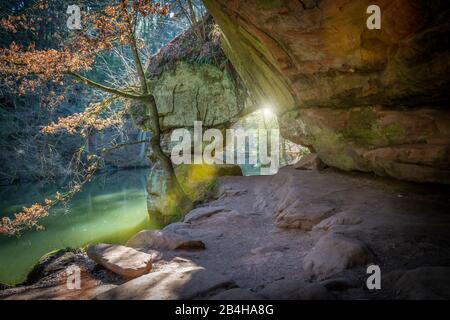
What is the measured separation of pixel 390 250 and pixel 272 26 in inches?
147

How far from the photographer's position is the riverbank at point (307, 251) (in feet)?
8.14

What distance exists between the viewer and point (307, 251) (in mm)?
4059

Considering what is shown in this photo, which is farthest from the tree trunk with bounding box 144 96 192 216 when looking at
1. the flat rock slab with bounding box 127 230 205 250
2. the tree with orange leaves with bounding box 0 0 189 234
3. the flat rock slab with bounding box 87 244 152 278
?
the flat rock slab with bounding box 87 244 152 278

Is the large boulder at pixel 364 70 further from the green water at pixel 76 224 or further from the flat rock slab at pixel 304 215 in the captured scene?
the green water at pixel 76 224

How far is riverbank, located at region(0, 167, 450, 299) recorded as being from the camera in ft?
8.14

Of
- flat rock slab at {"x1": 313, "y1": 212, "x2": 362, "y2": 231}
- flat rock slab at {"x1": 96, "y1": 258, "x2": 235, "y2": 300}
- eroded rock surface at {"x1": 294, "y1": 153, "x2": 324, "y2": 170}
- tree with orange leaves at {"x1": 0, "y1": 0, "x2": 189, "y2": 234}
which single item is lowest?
flat rock slab at {"x1": 96, "y1": 258, "x2": 235, "y2": 300}

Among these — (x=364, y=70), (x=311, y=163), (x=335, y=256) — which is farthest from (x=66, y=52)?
(x=335, y=256)

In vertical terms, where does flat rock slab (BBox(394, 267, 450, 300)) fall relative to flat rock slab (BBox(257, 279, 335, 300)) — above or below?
above

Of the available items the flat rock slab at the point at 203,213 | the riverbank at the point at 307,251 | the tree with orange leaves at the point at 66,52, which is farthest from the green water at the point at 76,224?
the riverbank at the point at 307,251

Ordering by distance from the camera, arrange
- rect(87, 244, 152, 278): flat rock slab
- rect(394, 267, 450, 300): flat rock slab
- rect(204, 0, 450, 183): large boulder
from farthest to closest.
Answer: rect(204, 0, 450, 183): large boulder → rect(87, 244, 152, 278): flat rock slab → rect(394, 267, 450, 300): flat rock slab

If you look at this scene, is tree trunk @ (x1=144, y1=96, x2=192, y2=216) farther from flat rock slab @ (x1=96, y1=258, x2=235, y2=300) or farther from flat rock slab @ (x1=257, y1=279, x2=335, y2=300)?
flat rock slab @ (x1=257, y1=279, x2=335, y2=300)

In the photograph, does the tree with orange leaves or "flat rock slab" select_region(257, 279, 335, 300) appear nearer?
"flat rock slab" select_region(257, 279, 335, 300)

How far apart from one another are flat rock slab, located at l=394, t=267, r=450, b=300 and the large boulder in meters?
2.93

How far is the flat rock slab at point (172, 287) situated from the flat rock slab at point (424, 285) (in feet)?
4.84
